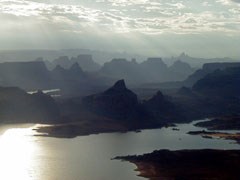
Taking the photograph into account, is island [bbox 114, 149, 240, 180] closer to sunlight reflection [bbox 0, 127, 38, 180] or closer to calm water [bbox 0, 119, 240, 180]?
calm water [bbox 0, 119, 240, 180]

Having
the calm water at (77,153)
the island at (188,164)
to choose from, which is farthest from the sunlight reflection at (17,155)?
the island at (188,164)

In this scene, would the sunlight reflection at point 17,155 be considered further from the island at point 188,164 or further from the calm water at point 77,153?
the island at point 188,164

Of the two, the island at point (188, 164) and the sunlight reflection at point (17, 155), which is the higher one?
the sunlight reflection at point (17, 155)

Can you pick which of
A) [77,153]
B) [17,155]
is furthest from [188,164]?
[17,155]

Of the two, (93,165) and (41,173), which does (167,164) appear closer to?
(93,165)

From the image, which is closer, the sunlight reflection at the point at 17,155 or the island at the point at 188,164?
the sunlight reflection at the point at 17,155

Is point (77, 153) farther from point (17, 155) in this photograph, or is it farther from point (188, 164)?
point (188, 164)

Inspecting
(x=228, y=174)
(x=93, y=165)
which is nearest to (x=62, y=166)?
(x=93, y=165)

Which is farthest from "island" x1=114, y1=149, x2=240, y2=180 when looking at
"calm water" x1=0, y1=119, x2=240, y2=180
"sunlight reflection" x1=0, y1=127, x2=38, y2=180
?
"sunlight reflection" x1=0, y1=127, x2=38, y2=180

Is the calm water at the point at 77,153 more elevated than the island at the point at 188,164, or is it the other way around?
the calm water at the point at 77,153
